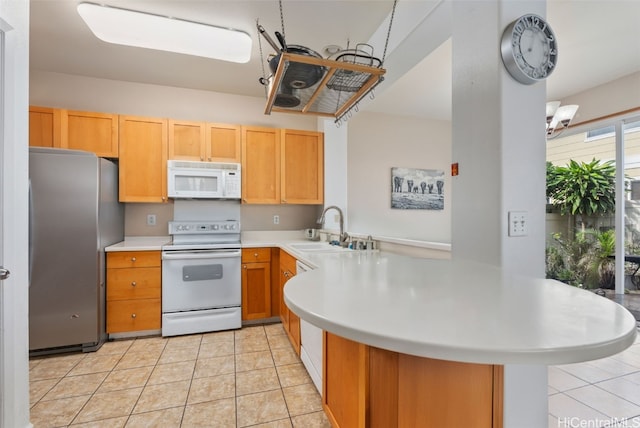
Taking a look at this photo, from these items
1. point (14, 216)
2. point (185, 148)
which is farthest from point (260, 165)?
point (14, 216)

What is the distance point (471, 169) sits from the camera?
143 cm

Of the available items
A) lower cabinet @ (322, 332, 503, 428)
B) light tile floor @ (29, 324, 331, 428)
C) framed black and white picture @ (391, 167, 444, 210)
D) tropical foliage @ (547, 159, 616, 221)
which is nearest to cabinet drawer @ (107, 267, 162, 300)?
light tile floor @ (29, 324, 331, 428)

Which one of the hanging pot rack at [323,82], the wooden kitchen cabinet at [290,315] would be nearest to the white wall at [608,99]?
the hanging pot rack at [323,82]

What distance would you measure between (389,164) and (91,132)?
3.57m

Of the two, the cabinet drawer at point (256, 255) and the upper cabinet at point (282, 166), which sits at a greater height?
Result: the upper cabinet at point (282, 166)

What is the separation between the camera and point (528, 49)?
1.33 meters

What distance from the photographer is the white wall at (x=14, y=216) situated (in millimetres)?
1509

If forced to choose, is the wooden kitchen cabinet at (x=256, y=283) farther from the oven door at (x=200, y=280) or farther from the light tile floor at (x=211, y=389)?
the light tile floor at (x=211, y=389)

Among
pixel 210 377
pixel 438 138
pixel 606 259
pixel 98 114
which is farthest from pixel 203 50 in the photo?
pixel 606 259

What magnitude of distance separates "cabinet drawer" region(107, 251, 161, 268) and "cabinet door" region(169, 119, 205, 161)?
108 cm

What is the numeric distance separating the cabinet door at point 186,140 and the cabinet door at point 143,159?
0.26 feet

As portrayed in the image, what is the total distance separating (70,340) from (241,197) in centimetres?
200

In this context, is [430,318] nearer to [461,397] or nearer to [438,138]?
[461,397]

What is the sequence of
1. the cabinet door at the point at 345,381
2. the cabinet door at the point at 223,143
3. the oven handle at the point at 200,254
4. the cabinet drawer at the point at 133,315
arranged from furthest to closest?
the cabinet door at the point at 223,143 → the oven handle at the point at 200,254 → the cabinet drawer at the point at 133,315 → the cabinet door at the point at 345,381
